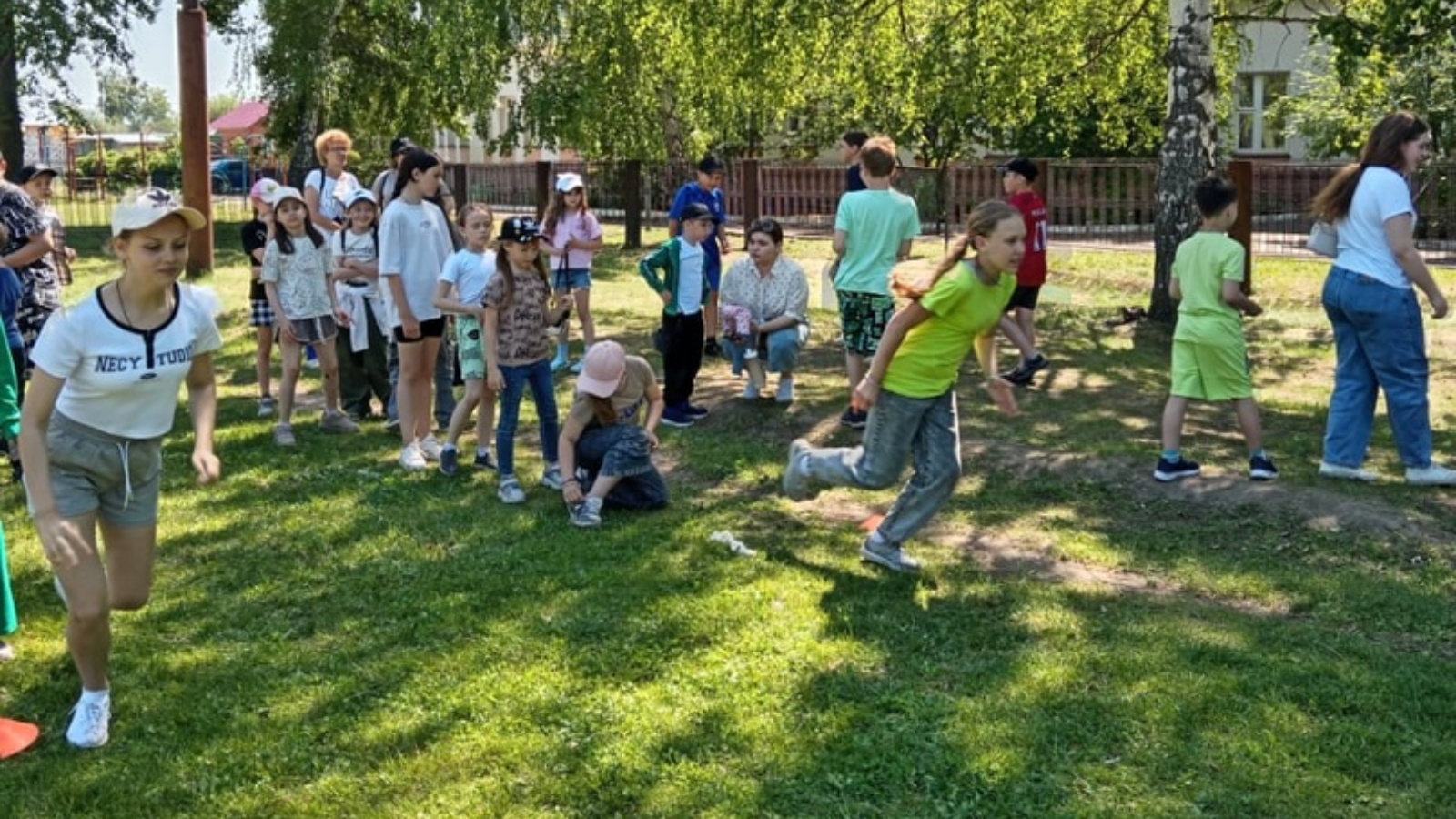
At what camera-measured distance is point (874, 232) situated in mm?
8828

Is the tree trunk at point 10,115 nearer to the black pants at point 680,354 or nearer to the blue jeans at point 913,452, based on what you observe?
the black pants at point 680,354

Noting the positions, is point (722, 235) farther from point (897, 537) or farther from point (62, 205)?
point (62, 205)

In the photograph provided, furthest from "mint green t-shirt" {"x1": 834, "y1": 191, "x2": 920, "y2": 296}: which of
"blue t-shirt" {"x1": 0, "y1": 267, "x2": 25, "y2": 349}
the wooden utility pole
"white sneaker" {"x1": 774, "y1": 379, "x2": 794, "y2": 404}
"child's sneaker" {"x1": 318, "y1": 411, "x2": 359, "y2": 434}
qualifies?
the wooden utility pole

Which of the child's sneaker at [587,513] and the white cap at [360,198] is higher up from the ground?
the white cap at [360,198]

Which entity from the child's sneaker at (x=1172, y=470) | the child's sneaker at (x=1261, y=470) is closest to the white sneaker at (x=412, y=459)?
the child's sneaker at (x=1172, y=470)

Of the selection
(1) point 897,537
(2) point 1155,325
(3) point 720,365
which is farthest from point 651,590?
(2) point 1155,325

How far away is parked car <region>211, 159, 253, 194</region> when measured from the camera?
47.2 meters

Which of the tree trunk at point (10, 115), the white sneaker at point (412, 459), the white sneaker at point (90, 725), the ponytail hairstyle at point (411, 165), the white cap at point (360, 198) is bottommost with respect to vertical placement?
the white sneaker at point (90, 725)

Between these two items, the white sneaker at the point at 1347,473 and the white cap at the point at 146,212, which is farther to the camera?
the white sneaker at the point at 1347,473

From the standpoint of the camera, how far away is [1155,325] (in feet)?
46.5

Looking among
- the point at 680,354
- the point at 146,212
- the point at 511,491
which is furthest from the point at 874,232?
the point at 146,212

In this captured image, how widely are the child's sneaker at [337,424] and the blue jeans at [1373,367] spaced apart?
597 cm

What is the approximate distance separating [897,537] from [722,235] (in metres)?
6.35

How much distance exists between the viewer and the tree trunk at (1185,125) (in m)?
13.2
